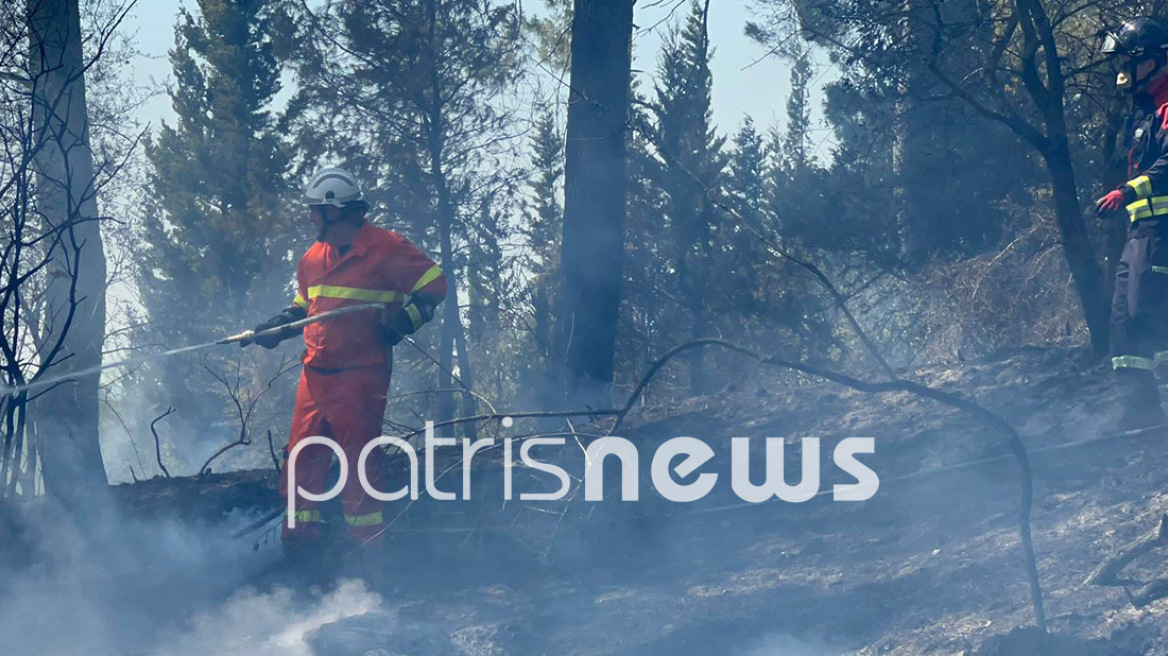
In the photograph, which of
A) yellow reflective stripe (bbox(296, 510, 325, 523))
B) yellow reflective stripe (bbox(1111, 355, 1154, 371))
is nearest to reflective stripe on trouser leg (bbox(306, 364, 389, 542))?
yellow reflective stripe (bbox(296, 510, 325, 523))

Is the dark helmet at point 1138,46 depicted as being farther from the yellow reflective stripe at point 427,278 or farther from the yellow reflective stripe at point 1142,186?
the yellow reflective stripe at point 427,278

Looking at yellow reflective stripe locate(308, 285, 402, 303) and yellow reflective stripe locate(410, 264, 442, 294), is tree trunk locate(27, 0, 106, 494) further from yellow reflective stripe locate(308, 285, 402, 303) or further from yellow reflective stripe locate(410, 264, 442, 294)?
yellow reflective stripe locate(410, 264, 442, 294)

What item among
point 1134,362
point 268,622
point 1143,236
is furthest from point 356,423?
point 1143,236

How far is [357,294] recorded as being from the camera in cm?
592

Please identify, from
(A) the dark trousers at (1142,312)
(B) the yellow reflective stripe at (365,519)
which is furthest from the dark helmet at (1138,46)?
(B) the yellow reflective stripe at (365,519)

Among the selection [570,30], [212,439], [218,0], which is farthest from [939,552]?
[212,439]

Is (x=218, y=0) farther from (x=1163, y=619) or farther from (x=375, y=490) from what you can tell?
(x=1163, y=619)

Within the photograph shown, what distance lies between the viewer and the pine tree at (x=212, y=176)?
26.3 m

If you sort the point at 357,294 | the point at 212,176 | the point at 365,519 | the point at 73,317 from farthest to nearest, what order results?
the point at 212,176
the point at 73,317
the point at 357,294
the point at 365,519

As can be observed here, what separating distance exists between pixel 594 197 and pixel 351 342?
9.34 feet

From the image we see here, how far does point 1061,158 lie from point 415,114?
1429cm

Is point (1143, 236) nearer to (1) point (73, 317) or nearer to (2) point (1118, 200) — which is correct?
(2) point (1118, 200)

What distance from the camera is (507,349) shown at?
1029 inches

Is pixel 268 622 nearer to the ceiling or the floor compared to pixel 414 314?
nearer to the floor
